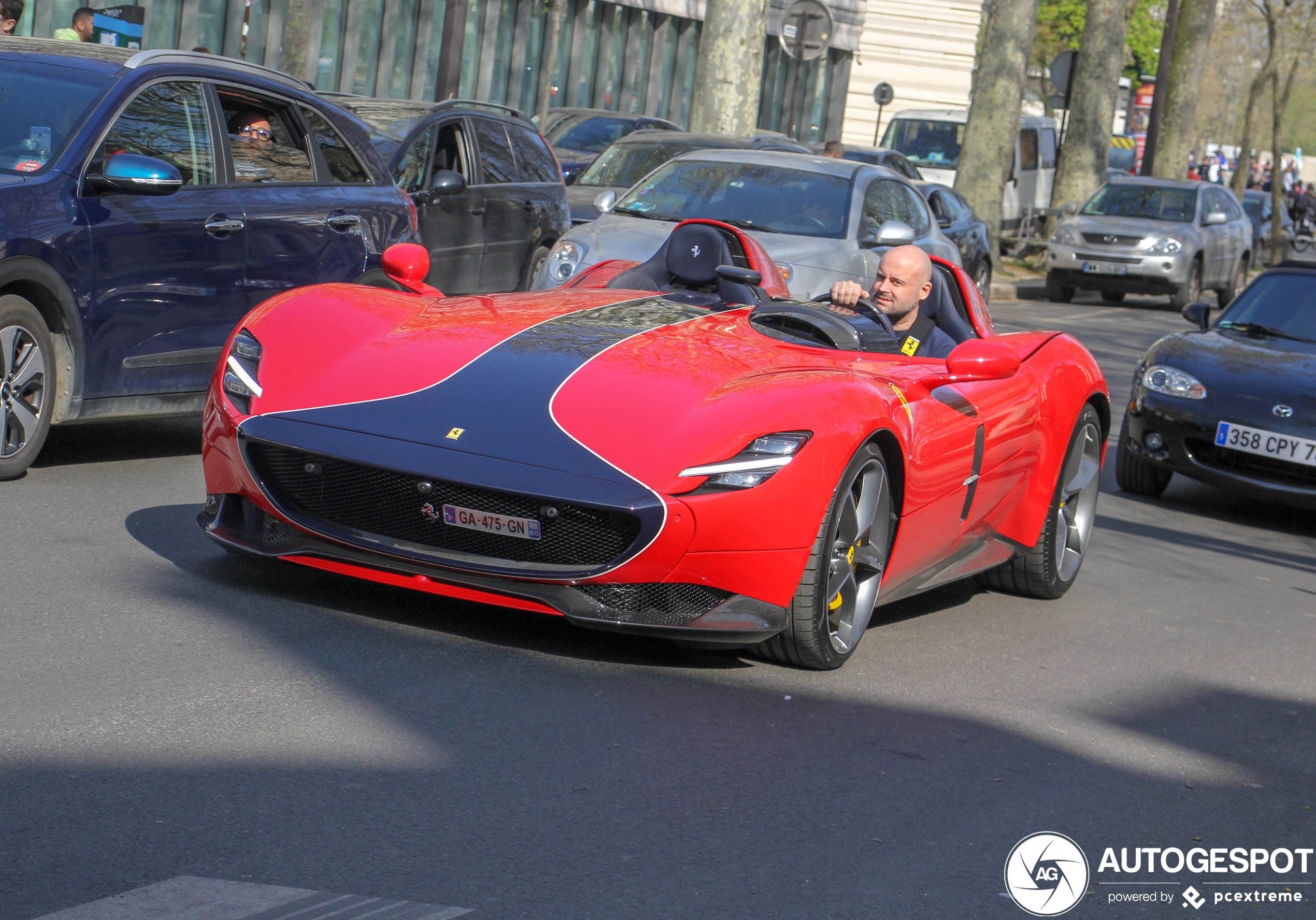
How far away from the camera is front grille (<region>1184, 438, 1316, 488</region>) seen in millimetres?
10078

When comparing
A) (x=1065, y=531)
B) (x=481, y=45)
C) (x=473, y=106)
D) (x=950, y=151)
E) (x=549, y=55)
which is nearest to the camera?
(x=1065, y=531)

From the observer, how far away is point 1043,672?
6.20 metres

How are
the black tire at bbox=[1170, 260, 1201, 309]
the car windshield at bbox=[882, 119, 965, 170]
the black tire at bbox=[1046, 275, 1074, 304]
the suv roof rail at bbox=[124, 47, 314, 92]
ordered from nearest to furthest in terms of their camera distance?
the suv roof rail at bbox=[124, 47, 314, 92] < the black tire at bbox=[1170, 260, 1201, 309] < the black tire at bbox=[1046, 275, 1074, 304] < the car windshield at bbox=[882, 119, 965, 170]

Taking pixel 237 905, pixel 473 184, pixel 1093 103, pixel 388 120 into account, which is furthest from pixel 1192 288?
pixel 237 905

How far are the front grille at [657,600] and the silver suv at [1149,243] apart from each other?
71.9ft

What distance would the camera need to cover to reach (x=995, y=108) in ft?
96.1

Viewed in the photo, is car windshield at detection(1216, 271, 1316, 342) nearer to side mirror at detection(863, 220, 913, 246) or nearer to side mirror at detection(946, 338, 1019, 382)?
side mirror at detection(863, 220, 913, 246)

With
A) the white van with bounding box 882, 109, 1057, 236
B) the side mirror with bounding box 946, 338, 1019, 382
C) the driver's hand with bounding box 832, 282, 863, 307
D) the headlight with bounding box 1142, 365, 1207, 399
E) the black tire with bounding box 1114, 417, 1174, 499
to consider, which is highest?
the white van with bounding box 882, 109, 1057, 236

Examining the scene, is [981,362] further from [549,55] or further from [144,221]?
[549,55]

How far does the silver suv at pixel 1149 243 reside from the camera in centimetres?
2584

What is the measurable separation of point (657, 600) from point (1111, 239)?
22.3 meters

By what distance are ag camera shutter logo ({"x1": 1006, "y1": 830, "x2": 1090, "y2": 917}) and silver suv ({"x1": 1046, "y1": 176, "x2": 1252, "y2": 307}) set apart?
22.6 m

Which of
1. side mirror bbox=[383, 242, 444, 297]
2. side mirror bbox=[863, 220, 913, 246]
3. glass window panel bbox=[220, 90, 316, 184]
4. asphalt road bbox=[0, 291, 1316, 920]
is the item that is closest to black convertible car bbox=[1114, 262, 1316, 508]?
side mirror bbox=[863, 220, 913, 246]

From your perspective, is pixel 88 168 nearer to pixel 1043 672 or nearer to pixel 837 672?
pixel 837 672
